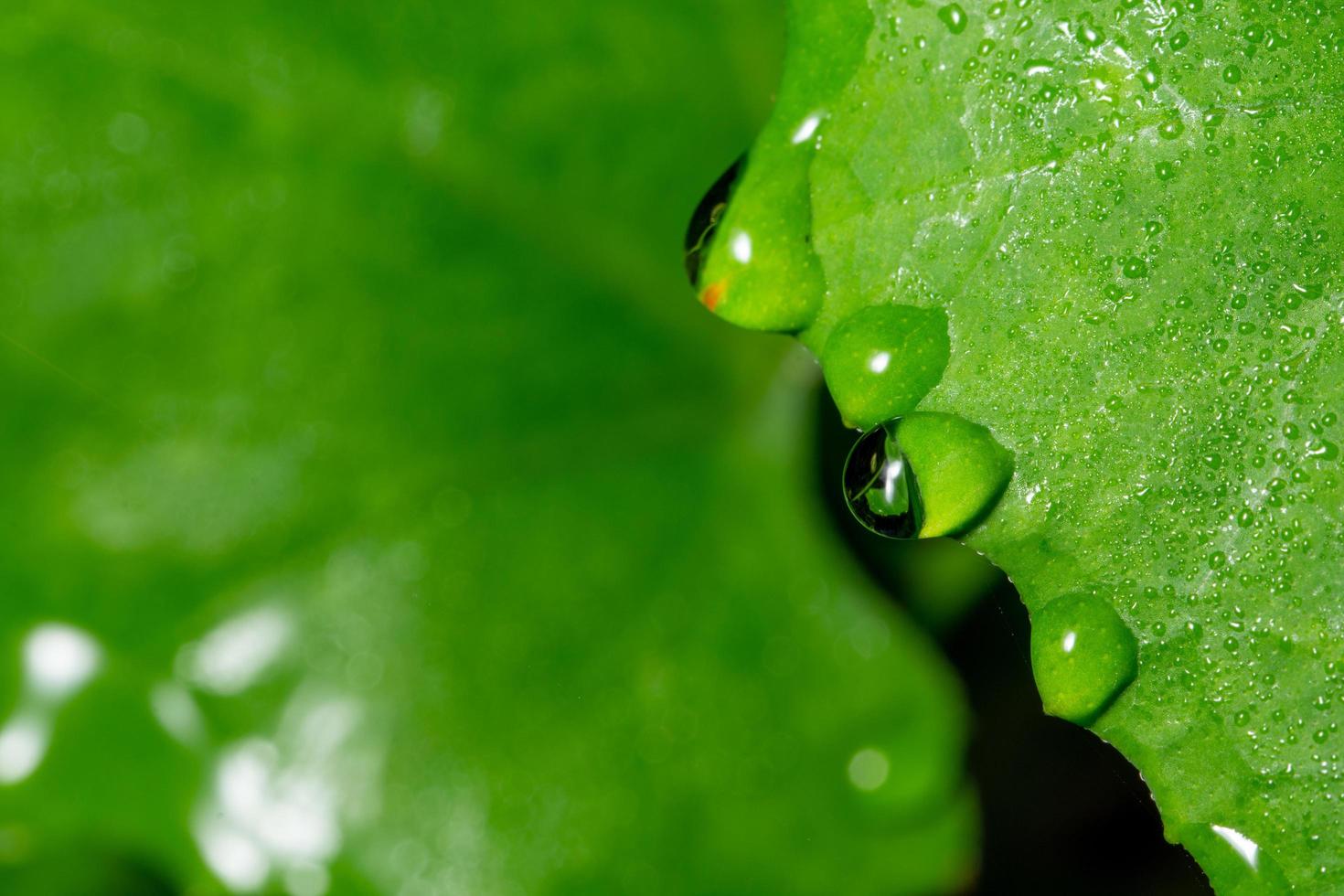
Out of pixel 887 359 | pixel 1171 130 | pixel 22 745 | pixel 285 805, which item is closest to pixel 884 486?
pixel 887 359

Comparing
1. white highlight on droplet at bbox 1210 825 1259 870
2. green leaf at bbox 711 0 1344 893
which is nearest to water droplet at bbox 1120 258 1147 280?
green leaf at bbox 711 0 1344 893

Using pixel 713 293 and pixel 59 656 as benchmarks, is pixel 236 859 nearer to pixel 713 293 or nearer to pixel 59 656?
pixel 59 656

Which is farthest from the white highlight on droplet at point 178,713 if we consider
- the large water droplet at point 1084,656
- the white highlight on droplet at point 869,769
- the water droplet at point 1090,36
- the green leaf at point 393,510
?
the water droplet at point 1090,36

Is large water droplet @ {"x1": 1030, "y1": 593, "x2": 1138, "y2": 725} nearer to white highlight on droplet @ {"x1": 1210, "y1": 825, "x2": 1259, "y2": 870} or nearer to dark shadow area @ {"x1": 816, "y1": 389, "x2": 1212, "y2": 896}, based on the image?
white highlight on droplet @ {"x1": 1210, "y1": 825, "x2": 1259, "y2": 870}

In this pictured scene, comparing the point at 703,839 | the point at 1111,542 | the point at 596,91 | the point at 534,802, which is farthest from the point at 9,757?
the point at 1111,542

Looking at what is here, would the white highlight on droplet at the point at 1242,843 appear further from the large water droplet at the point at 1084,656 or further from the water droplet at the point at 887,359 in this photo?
the water droplet at the point at 887,359

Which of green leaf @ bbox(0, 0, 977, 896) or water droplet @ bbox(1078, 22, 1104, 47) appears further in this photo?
→ green leaf @ bbox(0, 0, 977, 896)
